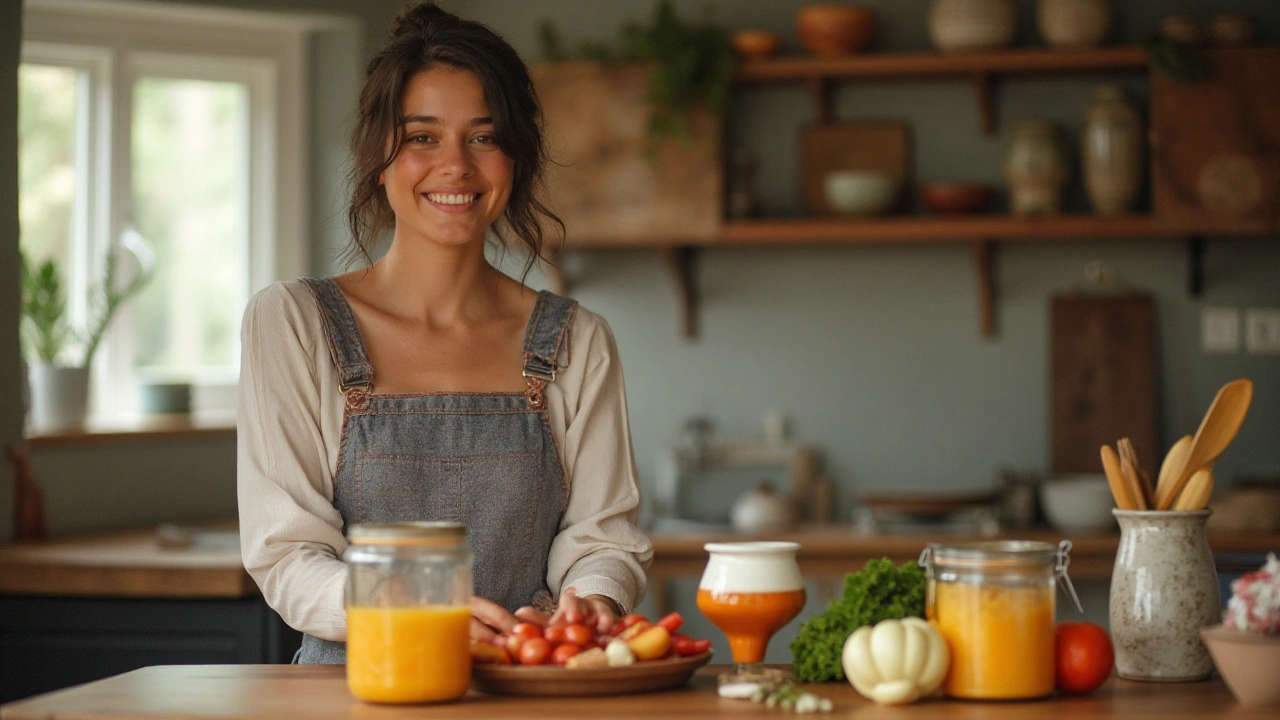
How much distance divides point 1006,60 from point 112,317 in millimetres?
2673

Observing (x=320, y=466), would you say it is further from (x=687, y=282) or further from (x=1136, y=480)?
(x=687, y=282)

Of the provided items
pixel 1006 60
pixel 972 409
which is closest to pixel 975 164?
pixel 1006 60

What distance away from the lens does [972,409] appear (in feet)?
14.0

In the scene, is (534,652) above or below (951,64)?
below

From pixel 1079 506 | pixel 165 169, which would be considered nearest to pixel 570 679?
pixel 1079 506

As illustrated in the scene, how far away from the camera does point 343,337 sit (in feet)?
5.69

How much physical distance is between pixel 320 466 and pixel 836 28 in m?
2.80

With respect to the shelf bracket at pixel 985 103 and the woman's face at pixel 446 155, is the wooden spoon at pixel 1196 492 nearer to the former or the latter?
the woman's face at pixel 446 155

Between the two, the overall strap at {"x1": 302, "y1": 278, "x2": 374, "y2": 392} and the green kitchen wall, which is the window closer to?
the green kitchen wall

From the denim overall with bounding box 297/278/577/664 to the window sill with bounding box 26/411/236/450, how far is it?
6.19ft

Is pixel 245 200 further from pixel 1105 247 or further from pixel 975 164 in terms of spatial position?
pixel 1105 247

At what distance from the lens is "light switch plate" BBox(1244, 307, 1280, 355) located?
164 inches

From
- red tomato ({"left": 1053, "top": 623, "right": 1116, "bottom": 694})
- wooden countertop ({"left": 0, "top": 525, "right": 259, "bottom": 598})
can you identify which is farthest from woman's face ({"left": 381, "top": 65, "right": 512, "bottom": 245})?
wooden countertop ({"left": 0, "top": 525, "right": 259, "bottom": 598})

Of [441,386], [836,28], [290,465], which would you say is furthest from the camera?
[836,28]
